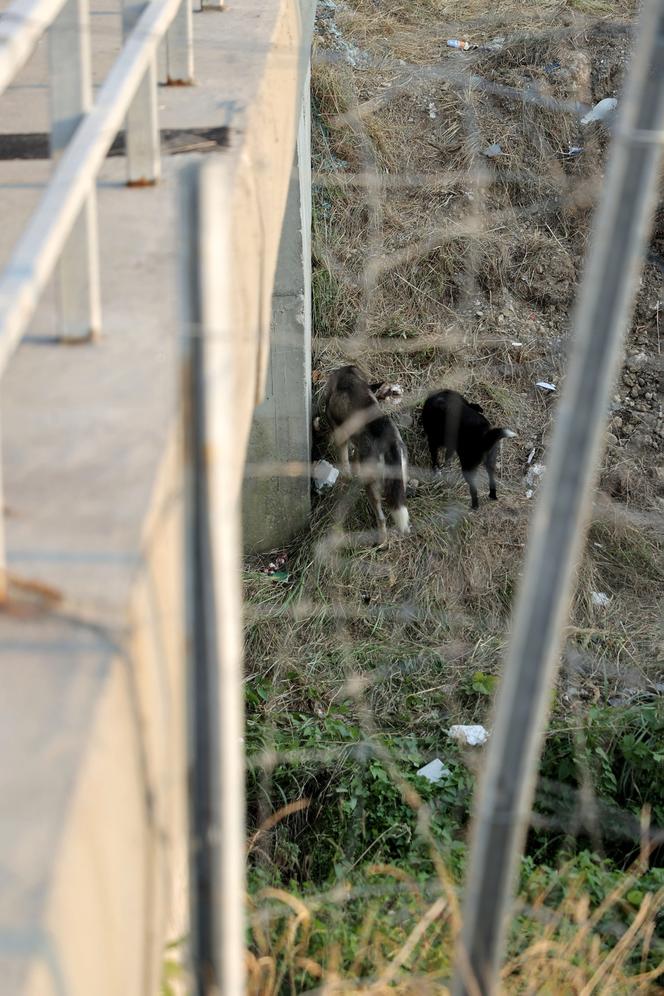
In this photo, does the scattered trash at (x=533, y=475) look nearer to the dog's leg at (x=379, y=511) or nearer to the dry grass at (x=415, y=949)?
the dog's leg at (x=379, y=511)

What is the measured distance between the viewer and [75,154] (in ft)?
4.99

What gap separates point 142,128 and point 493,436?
4748 millimetres

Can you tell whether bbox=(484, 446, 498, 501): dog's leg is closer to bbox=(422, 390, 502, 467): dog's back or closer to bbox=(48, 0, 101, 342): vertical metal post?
bbox=(422, 390, 502, 467): dog's back

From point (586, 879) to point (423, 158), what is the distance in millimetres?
6745

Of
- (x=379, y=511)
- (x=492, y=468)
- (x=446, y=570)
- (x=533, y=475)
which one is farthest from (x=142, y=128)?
(x=533, y=475)

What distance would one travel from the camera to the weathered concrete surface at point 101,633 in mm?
975

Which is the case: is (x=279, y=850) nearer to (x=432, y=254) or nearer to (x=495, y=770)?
(x=495, y=770)

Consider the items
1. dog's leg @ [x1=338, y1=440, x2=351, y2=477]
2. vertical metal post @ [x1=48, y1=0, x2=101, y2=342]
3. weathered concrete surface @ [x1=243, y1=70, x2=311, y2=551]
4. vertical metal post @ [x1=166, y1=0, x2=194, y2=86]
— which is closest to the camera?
vertical metal post @ [x1=48, y1=0, x2=101, y2=342]

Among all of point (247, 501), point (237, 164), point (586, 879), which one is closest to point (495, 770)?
point (237, 164)

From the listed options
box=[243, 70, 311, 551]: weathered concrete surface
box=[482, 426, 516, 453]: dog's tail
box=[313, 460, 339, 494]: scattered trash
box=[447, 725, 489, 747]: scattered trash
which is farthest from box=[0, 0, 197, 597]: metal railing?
box=[313, 460, 339, 494]: scattered trash

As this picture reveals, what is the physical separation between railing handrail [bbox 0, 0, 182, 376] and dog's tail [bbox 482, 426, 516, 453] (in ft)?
16.2

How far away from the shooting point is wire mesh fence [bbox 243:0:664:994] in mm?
2840

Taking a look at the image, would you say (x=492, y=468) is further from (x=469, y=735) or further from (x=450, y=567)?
(x=469, y=735)

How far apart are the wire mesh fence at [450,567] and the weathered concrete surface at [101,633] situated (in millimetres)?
382
